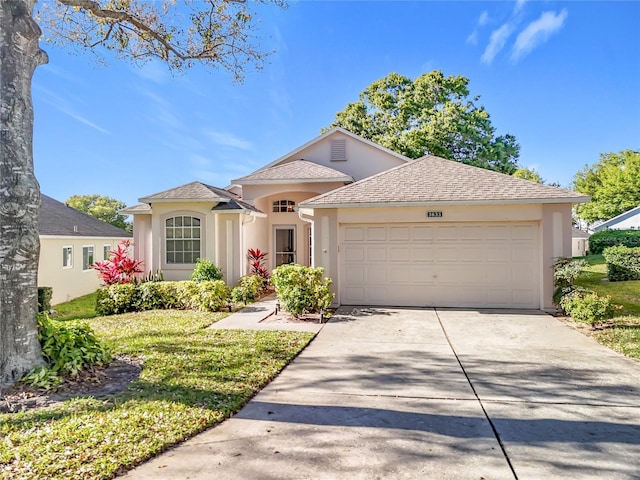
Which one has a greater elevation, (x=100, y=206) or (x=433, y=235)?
(x=100, y=206)

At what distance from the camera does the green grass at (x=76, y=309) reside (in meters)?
11.6

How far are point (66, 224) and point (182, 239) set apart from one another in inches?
313

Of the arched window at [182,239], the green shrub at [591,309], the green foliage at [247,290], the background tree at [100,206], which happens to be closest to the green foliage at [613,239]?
the green shrub at [591,309]

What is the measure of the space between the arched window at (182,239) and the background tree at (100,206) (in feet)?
85.2

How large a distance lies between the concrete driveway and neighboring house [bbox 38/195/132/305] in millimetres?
12973

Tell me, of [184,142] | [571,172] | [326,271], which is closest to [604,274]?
[326,271]

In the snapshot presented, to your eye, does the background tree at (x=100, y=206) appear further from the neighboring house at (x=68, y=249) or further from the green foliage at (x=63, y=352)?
the green foliage at (x=63, y=352)

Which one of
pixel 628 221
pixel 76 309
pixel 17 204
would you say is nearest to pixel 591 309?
pixel 17 204

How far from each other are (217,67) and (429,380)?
8.53 meters

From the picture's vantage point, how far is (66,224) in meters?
17.0

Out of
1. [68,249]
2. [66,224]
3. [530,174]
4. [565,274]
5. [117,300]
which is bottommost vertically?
[117,300]

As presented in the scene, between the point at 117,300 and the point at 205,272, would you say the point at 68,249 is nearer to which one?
the point at 117,300

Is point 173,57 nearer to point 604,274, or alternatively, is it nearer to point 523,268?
point 523,268

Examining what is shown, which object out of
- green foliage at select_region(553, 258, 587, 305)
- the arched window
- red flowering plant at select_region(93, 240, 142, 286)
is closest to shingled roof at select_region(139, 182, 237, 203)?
the arched window
